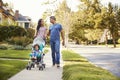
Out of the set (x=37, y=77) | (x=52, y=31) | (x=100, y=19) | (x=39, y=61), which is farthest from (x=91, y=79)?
(x=100, y=19)

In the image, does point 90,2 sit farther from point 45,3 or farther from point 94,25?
point 45,3

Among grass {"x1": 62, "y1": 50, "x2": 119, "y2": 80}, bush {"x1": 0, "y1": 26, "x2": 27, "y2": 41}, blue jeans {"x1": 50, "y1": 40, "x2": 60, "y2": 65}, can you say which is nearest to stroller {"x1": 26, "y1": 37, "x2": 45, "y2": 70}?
blue jeans {"x1": 50, "y1": 40, "x2": 60, "y2": 65}

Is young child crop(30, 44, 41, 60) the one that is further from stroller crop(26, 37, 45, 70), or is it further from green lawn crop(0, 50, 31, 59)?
green lawn crop(0, 50, 31, 59)

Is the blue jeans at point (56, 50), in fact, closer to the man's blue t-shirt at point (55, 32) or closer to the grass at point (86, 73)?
the man's blue t-shirt at point (55, 32)

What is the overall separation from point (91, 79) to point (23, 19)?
88.2 meters

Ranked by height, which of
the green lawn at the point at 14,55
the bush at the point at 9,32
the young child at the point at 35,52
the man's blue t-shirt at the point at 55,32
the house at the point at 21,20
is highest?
the house at the point at 21,20

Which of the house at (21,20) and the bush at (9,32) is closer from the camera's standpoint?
the bush at (9,32)

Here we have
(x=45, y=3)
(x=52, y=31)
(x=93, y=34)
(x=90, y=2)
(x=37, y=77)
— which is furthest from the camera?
(x=93, y=34)

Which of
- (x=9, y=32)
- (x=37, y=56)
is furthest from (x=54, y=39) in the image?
(x=9, y=32)

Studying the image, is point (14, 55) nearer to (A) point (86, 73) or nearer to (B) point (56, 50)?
(B) point (56, 50)

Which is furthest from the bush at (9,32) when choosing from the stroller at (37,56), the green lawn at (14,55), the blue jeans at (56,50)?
the stroller at (37,56)

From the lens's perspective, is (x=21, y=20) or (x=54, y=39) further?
(x=21, y=20)

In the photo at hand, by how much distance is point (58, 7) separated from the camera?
153 ft

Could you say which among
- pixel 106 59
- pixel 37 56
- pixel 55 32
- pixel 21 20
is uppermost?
pixel 21 20
